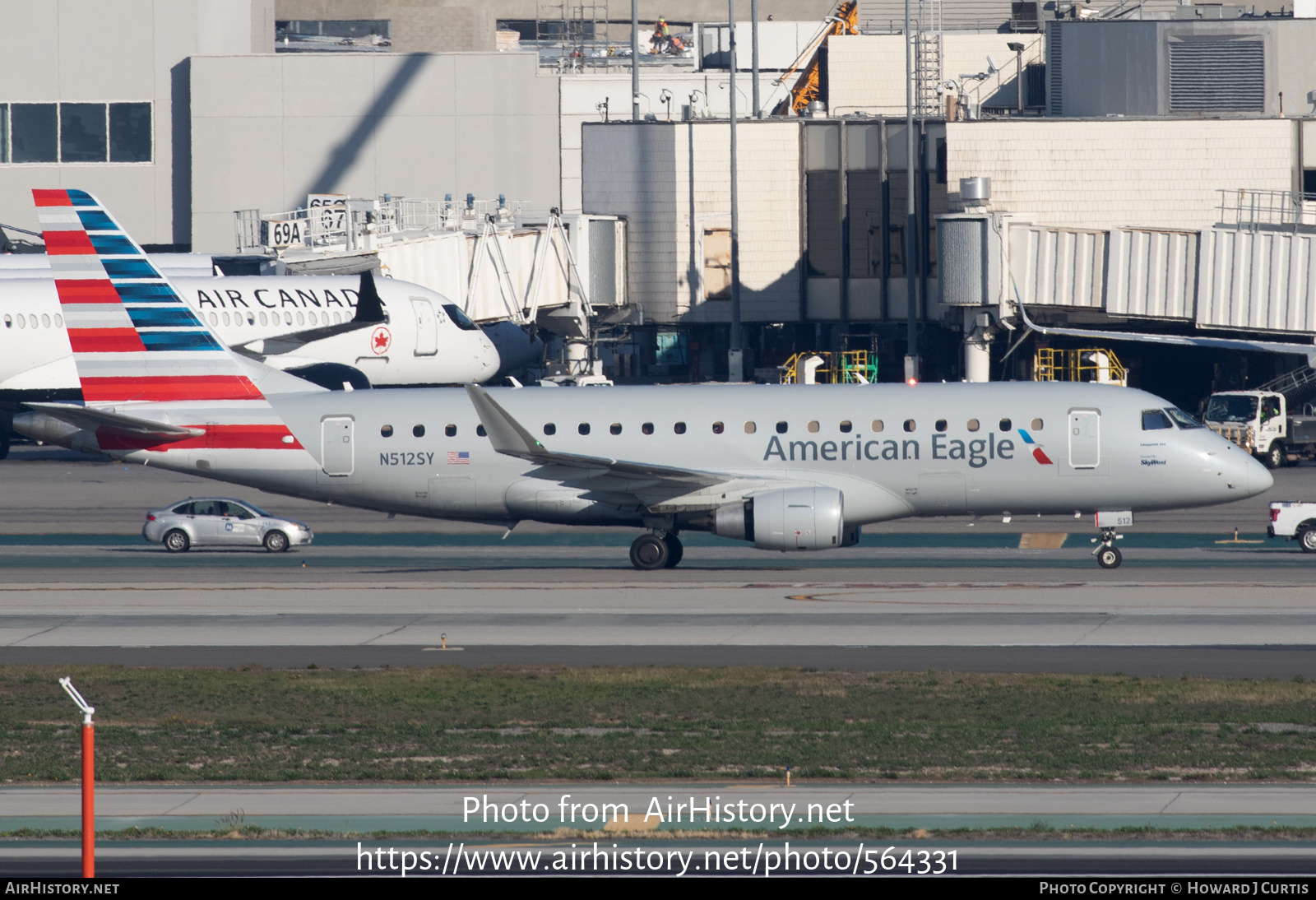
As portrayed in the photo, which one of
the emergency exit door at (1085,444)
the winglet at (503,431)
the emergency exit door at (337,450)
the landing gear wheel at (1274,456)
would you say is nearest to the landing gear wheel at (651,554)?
the winglet at (503,431)

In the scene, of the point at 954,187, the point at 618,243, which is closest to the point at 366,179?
the point at 618,243

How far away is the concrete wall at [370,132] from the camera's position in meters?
97.4

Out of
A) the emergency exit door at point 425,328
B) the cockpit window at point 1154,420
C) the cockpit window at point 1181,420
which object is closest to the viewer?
the cockpit window at point 1154,420

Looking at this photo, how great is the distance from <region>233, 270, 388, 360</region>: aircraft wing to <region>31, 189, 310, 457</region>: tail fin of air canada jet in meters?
22.0

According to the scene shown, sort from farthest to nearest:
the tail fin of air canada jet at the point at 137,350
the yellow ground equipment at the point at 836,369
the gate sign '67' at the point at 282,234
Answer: the gate sign '67' at the point at 282,234 < the yellow ground equipment at the point at 836,369 < the tail fin of air canada jet at the point at 137,350

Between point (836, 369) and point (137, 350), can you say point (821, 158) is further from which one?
point (137, 350)

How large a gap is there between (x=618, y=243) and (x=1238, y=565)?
4490 centimetres

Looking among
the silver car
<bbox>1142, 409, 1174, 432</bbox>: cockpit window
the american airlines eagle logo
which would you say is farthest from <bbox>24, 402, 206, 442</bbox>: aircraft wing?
<bbox>1142, 409, 1174, 432</bbox>: cockpit window

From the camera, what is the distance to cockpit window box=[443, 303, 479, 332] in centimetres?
6619

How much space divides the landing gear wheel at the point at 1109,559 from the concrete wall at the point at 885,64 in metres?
52.8

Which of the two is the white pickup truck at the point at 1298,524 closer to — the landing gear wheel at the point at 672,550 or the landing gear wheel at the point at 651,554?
the landing gear wheel at the point at 672,550

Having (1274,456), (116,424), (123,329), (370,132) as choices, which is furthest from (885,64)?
(116,424)

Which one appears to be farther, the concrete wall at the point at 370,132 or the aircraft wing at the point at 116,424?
the concrete wall at the point at 370,132

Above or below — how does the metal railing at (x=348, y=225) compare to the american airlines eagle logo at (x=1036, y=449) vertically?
above
